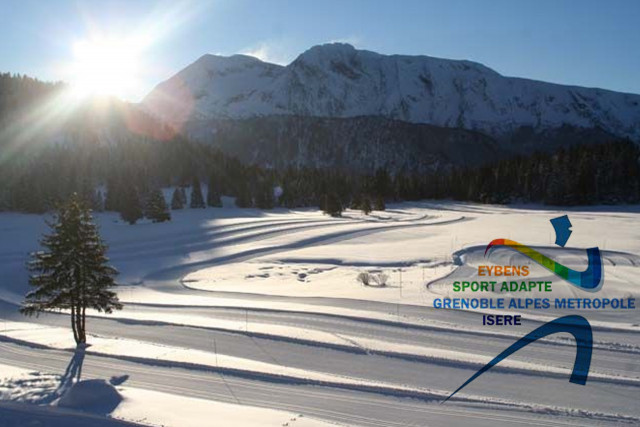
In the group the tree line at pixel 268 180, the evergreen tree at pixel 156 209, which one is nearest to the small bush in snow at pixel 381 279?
the evergreen tree at pixel 156 209

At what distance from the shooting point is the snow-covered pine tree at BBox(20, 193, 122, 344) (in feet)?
46.9

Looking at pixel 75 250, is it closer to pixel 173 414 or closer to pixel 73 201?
pixel 73 201

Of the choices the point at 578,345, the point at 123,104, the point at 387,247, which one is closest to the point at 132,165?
the point at 123,104

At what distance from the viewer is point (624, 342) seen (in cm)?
1255

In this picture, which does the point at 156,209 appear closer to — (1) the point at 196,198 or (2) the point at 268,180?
(1) the point at 196,198

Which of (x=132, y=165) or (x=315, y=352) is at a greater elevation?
(x=132, y=165)

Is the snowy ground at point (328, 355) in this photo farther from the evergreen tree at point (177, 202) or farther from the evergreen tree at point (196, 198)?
the evergreen tree at point (196, 198)

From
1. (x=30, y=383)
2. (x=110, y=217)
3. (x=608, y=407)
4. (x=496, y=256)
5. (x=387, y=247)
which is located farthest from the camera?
(x=110, y=217)

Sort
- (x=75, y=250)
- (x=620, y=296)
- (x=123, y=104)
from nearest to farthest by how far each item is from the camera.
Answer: (x=75, y=250), (x=620, y=296), (x=123, y=104)

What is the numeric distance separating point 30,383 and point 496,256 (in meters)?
25.7

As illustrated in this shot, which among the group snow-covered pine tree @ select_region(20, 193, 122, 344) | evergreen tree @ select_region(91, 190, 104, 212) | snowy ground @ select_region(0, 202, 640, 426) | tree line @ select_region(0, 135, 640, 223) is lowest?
snowy ground @ select_region(0, 202, 640, 426)

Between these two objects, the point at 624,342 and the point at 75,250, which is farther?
the point at 75,250

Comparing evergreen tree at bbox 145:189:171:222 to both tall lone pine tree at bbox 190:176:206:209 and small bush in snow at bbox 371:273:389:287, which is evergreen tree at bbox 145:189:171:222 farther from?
small bush in snow at bbox 371:273:389:287

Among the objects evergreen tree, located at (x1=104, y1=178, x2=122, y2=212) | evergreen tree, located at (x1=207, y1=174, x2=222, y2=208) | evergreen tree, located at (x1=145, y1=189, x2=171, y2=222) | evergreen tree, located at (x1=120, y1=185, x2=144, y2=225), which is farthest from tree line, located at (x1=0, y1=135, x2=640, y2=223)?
evergreen tree, located at (x1=145, y1=189, x2=171, y2=222)
